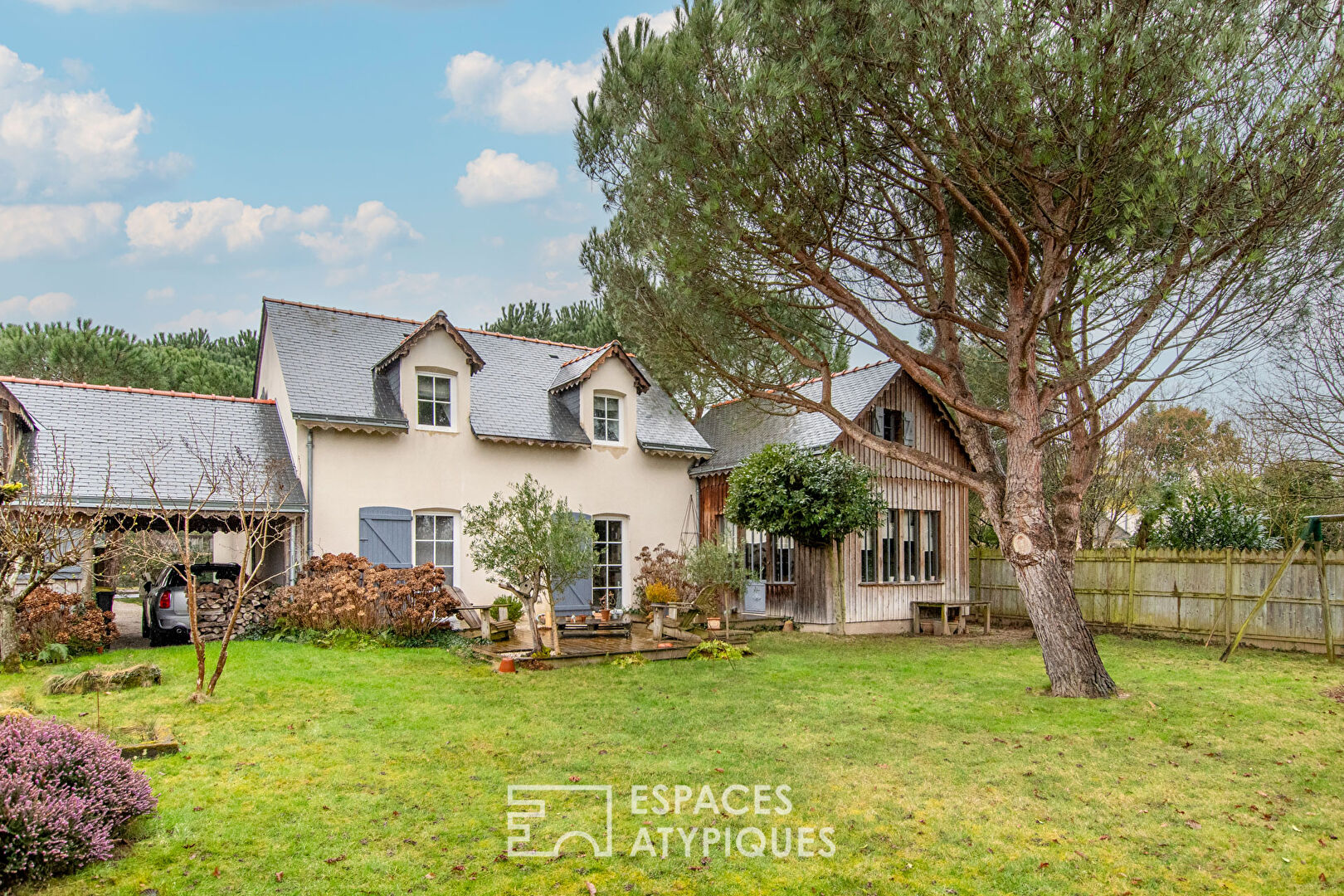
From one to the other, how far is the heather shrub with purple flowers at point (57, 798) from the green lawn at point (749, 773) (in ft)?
0.54

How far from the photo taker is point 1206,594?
14461 millimetres

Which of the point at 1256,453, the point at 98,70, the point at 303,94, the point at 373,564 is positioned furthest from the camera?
the point at 1256,453

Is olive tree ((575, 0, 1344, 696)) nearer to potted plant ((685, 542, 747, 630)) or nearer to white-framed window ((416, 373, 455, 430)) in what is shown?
potted plant ((685, 542, 747, 630))

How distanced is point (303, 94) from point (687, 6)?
35.9ft

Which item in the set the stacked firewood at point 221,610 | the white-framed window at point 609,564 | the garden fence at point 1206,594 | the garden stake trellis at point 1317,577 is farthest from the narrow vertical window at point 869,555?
the stacked firewood at point 221,610

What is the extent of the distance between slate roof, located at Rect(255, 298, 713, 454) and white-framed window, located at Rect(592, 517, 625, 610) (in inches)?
71.3

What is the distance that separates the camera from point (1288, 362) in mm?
14117

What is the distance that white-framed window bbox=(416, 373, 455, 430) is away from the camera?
48.5ft

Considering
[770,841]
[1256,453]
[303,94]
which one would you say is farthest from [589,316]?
[770,841]

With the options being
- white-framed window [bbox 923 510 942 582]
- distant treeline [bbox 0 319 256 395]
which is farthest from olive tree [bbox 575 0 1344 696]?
distant treeline [bbox 0 319 256 395]

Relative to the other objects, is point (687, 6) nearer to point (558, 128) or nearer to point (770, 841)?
point (558, 128)

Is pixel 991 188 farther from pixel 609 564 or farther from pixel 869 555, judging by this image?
pixel 609 564

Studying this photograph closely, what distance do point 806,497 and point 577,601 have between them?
502cm

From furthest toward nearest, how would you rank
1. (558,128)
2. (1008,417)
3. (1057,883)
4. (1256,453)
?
(1256,453) < (558,128) < (1008,417) < (1057,883)
